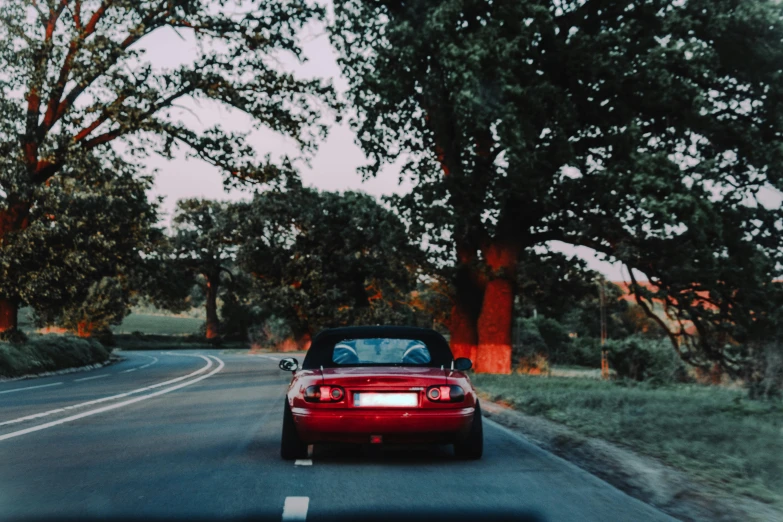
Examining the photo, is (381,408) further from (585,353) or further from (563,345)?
(563,345)

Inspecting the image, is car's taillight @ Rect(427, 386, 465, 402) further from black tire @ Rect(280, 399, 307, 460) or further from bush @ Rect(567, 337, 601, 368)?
bush @ Rect(567, 337, 601, 368)

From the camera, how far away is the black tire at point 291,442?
7719 millimetres

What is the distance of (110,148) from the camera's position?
2494cm

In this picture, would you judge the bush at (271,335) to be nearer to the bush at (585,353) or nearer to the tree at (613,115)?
the bush at (585,353)

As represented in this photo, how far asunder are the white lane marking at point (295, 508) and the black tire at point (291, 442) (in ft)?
5.55

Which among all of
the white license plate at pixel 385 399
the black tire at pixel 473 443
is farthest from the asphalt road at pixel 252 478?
the white license plate at pixel 385 399

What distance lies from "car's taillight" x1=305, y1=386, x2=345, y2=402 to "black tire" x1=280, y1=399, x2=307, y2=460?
32cm

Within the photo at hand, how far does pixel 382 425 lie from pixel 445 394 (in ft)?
2.10

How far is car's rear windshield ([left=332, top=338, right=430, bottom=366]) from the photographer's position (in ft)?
27.7

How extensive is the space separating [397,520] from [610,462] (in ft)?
9.66

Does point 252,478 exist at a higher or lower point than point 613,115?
lower

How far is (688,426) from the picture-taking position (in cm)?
938

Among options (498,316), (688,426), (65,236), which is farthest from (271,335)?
(688,426)

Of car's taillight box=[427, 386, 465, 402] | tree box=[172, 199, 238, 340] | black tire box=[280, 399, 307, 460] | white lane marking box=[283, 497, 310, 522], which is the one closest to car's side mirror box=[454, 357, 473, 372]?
car's taillight box=[427, 386, 465, 402]
